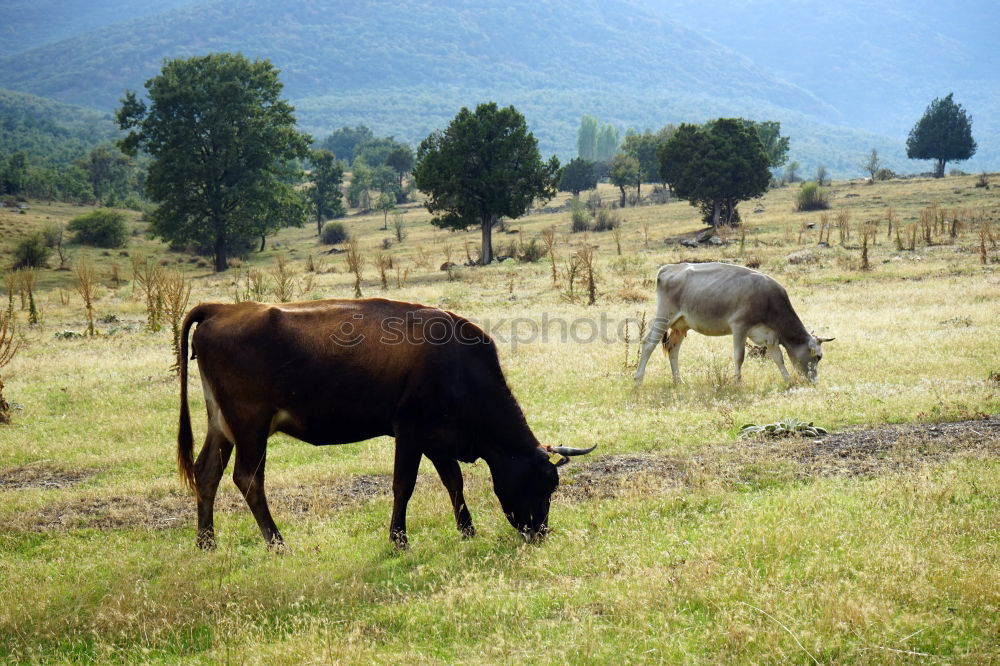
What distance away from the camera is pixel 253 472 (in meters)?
7.54

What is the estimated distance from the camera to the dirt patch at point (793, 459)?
28.7ft

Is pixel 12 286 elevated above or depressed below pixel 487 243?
below

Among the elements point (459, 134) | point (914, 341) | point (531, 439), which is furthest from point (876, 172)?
point (531, 439)

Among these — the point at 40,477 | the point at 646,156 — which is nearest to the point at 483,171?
the point at 40,477

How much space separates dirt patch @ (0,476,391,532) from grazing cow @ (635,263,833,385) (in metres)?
6.79

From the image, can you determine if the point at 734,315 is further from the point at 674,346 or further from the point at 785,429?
the point at 785,429

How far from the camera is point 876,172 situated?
9419 centimetres

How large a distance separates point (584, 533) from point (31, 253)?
172 ft

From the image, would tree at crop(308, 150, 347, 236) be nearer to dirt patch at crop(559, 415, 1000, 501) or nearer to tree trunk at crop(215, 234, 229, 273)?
tree trunk at crop(215, 234, 229, 273)

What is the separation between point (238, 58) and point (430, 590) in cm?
5627

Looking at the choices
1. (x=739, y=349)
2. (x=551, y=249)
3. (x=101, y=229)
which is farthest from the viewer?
(x=101, y=229)

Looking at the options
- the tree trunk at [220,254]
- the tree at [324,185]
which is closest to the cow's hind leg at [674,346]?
the tree trunk at [220,254]

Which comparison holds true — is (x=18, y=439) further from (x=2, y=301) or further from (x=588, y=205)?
(x=588, y=205)

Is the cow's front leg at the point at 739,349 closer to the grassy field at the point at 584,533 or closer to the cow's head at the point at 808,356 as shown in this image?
the grassy field at the point at 584,533
